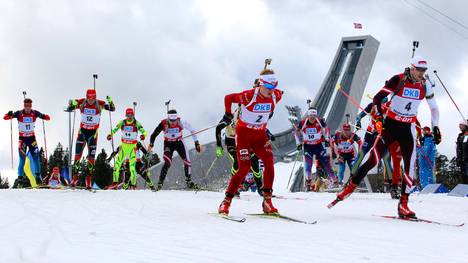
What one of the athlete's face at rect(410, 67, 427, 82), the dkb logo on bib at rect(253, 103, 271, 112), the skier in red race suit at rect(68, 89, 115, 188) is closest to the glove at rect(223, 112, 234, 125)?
the dkb logo on bib at rect(253, 103, 271, 112)

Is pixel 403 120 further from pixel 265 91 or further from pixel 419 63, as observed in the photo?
pixel 265 91

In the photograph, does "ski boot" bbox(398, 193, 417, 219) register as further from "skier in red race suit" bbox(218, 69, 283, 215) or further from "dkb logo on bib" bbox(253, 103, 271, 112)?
"dkb logo on bib" bbox(253, 103, 271, 112)

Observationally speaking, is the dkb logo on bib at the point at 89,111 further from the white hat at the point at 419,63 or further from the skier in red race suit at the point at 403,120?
the white hat at the point at 419,63

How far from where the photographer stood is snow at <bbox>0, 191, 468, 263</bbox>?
4.02 m

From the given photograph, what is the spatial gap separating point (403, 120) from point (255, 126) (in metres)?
2.01

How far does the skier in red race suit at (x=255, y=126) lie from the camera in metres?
7.06

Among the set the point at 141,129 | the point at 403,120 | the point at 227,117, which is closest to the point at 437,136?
the point at 403,120

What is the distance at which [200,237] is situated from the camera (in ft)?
16.1

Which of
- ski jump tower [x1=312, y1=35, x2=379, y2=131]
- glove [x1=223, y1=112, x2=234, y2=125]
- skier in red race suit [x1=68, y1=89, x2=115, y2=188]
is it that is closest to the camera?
glove [x1=223, y1=112, x2=234, y2=125]

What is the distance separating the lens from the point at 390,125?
24.7 feet

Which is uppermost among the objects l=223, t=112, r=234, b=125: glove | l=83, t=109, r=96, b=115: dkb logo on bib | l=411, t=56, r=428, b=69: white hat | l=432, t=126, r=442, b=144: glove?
l=83, t=109, r=96, b=115: dkb logo on bib

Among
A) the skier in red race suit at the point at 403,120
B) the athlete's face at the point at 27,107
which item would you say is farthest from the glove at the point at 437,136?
the athlete's face at the point at 27,107

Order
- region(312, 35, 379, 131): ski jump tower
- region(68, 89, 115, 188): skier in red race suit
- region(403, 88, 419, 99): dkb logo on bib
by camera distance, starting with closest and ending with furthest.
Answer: region(403, 88, 419, 99): dkb logo on bib
region(68, 89, 115, 188): skier in red race suit
region(312, 35, 379, 131): ski jump tower

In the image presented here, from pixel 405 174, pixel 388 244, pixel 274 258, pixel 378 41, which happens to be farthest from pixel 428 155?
pixel 378 41
